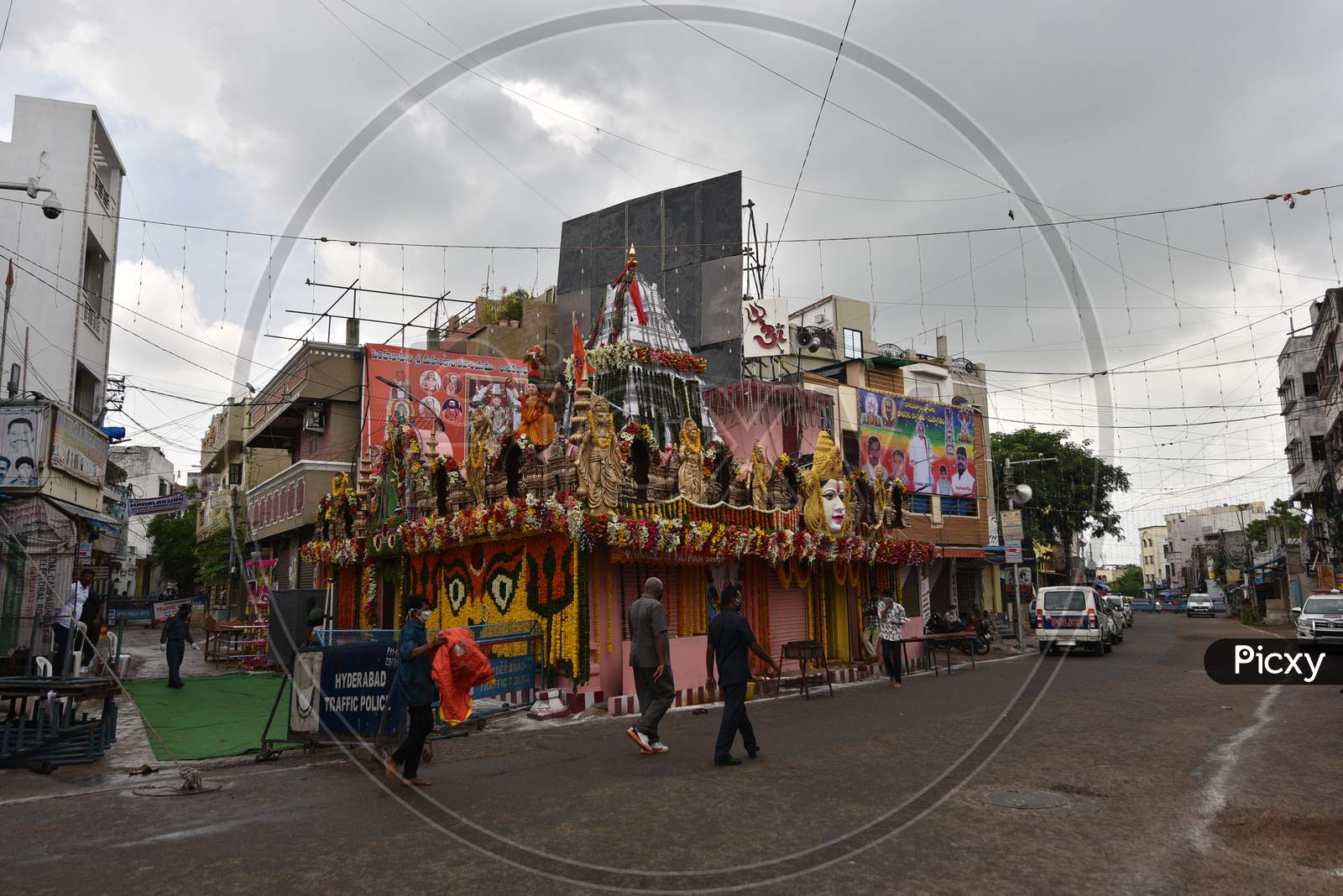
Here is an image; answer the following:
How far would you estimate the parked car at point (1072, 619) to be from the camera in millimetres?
23312

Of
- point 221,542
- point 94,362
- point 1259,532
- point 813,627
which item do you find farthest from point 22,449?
point 1259,532

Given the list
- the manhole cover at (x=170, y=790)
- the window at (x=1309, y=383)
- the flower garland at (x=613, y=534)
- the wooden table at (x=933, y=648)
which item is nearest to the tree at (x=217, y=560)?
the flower garland at (x=613, y=534)

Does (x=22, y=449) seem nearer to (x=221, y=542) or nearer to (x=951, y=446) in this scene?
(x=221, y=542)

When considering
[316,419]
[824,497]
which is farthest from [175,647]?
[824,497]

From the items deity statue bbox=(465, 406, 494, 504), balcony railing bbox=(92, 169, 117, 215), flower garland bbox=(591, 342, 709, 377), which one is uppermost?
balcony railing bbox=(92, 169, 117, 215)

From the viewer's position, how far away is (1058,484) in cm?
4712

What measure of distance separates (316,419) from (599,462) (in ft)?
58.2

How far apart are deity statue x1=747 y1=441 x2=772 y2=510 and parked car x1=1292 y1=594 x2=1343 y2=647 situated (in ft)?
49.0

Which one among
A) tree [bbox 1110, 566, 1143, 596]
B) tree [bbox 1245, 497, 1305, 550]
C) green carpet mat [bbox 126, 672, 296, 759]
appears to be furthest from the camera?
tree [bbox 1110, 566, 1143, 596]

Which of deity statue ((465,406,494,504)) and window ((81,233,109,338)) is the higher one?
window ((81,233,109,338))

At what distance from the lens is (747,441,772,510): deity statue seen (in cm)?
1697

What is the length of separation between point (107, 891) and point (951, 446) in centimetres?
3349

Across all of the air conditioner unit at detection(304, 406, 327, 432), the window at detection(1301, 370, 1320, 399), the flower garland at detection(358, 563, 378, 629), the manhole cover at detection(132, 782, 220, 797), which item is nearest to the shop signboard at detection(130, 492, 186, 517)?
the air conditioner unit at detection(304, 406, 327, 432)

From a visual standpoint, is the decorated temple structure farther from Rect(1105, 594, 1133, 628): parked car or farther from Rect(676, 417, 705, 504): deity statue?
Rect(1105, 594, 1133, 628): parked car
